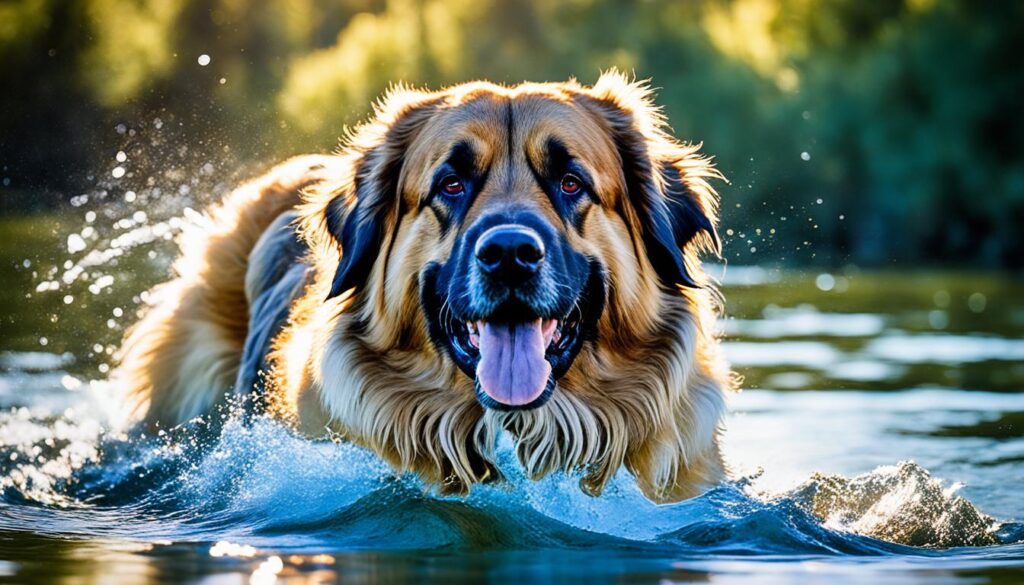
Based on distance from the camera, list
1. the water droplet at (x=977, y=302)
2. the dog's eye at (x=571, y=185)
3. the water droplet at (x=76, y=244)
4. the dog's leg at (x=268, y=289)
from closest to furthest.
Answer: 1. the dog's eye at (x=571, y=185)
2. the dog's leg at (x=268, y=289)
3. the water droplet at (x=76, y=244)
4. the water droplet at (x=977, y=302)

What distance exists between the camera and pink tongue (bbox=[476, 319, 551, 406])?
5430 mm

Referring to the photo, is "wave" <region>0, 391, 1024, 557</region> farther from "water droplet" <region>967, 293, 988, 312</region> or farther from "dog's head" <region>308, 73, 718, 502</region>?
"water droplet" <region>967, 293, 988, 312</region>

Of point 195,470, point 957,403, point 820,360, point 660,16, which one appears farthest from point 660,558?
point 660,16

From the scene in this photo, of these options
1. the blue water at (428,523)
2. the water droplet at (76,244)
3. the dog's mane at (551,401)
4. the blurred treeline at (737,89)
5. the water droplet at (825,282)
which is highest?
the blurred treeline at (737,89)

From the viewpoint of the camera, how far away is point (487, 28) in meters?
38.5

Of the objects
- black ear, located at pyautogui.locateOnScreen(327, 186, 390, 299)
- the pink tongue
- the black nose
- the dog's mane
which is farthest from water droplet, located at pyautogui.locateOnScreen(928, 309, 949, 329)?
the black nose

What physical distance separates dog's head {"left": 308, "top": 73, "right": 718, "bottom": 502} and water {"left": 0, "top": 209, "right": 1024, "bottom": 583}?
1.65 ft

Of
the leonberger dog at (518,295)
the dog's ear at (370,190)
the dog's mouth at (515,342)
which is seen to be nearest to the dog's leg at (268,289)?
the leonberger dog at (518,295)

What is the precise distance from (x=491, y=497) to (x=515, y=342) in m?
0.76

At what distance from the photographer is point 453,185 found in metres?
5.82

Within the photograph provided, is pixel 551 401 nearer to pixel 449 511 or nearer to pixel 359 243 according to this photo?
pixel 449 511

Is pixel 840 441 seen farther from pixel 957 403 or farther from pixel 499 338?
pixel 499 338

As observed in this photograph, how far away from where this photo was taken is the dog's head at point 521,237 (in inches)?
214

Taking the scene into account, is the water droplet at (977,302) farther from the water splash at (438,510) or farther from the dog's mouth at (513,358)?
the dog's mouth at (513,358)
